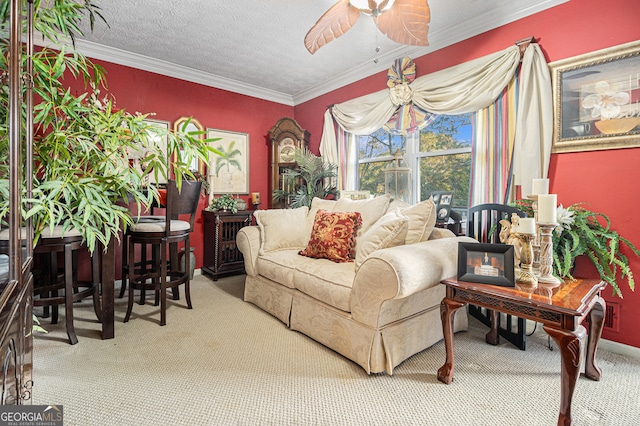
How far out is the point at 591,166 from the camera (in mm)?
2170

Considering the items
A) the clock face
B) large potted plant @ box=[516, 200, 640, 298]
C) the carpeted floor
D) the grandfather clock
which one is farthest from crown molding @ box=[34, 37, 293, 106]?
large potted plant @ box=[516, 200, 640, 298]

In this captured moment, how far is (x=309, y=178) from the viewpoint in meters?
4.04

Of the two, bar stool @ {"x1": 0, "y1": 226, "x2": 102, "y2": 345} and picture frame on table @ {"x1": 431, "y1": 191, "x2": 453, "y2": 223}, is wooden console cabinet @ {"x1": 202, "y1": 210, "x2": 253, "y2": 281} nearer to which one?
bar stool @ {"x1": 0, "y1": 226, "x2": 102, "y2": 345}

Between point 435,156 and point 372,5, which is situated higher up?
point 372,5

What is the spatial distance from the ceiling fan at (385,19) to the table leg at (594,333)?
5.94 feet

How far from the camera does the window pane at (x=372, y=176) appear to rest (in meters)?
3.74

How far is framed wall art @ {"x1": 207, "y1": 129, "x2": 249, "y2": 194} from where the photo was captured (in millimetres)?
4078

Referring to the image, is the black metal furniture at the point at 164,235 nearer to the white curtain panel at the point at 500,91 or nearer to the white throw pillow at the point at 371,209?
the white throw pillow at the point at 371,209

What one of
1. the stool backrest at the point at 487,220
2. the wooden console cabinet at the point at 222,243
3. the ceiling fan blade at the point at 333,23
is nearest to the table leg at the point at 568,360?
the stool backrest at the point at 487,220

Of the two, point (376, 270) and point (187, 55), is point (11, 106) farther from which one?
point (187, 55)

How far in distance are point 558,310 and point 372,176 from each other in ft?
8.93

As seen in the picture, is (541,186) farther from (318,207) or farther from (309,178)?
A: (309,178)

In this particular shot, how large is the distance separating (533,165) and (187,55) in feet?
11.5

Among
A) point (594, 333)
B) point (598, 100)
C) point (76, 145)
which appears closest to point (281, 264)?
point (76, 145)
